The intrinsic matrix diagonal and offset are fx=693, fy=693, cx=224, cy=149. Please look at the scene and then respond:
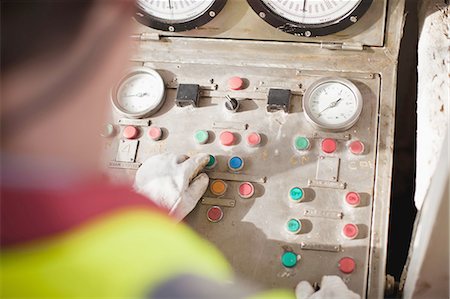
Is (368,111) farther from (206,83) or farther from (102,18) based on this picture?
(102,18)

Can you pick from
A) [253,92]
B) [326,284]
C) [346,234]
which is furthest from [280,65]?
[326,284]

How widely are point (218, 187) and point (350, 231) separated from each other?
43 centimetres

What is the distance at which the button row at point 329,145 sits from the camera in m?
2.21

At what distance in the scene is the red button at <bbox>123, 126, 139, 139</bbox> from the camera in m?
2.33

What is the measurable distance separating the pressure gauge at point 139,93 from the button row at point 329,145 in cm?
50

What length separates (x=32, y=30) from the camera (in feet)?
2.41

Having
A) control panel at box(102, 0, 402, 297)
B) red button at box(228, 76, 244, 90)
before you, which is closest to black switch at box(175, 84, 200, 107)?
control panel at box(102, 0, 402, 297)

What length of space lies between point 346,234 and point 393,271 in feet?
1.78

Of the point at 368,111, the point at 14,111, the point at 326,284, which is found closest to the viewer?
the point at 14,111

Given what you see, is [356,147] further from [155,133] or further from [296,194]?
[155,133]

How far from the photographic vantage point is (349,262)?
81.4 inches

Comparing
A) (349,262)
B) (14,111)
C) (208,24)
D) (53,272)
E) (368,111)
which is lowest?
(53,272)

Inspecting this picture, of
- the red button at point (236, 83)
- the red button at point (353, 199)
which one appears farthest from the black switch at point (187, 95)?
the red button at point (353, 199)

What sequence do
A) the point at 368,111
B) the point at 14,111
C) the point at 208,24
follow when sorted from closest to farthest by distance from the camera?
the point at 14,111, the point at 368,111, the point at 208,24
